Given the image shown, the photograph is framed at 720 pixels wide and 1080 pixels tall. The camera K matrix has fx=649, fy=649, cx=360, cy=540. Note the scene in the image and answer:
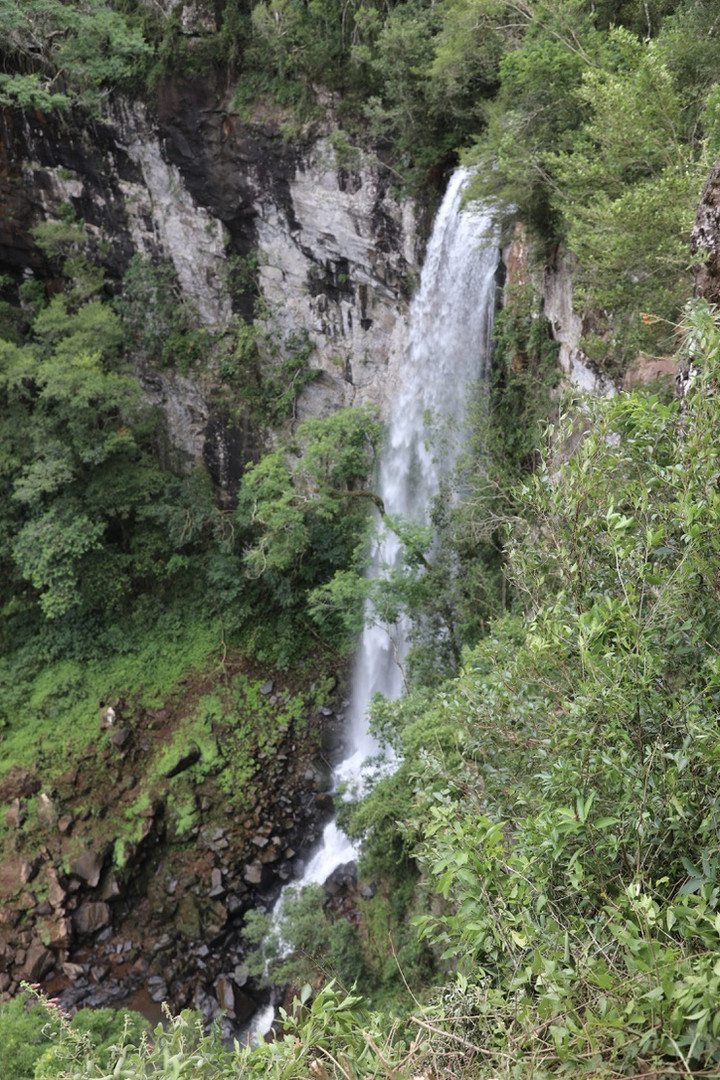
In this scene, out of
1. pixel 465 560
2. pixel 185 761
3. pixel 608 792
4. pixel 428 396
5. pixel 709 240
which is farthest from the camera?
pixel 185 761

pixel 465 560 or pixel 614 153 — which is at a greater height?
→ pixel 614 153

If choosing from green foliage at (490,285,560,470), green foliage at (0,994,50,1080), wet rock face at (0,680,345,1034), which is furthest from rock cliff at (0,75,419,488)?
green foliage at (0,994,50,1080)

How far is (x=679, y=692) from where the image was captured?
232 centimetres

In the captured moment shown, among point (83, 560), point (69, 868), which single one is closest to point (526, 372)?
point (83, 560)

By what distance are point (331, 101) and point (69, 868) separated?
537 inches

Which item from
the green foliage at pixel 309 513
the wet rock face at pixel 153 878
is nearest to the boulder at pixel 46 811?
the wet rock face at pixel 153 878

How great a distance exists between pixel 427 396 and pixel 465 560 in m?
3.66

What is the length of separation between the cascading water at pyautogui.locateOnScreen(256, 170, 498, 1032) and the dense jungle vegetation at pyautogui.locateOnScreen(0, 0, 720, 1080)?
79 centimetres

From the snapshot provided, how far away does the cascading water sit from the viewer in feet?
31.4

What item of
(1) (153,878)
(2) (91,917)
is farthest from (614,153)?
(2) (91,917)

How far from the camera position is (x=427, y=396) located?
11086mm

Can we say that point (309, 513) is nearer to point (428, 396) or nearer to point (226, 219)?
point (428, 396)

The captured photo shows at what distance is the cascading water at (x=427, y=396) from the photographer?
957cm

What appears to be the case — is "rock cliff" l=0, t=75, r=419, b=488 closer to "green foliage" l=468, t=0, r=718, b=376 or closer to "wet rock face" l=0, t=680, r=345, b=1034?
"green foliage" l=468, t=0, r=718, b=376
